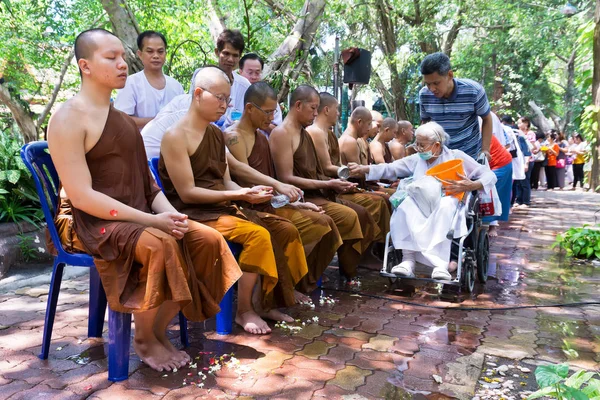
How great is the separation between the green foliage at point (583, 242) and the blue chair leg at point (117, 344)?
212 inches

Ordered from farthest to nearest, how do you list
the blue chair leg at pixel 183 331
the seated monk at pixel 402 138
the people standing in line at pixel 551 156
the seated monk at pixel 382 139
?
1. the people standing in line at pixel 551 156
2. the seated monk at pixel 402 138
3. the seated monk at pixel 382 139
4. the blue chair leg at pixel 183 331

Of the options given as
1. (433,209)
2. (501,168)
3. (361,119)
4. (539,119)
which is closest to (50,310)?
(433,209)

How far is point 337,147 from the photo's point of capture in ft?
18.3

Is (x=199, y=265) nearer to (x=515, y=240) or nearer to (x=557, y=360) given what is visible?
(x=557, y=360)

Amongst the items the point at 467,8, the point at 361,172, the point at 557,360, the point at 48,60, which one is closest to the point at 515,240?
the point at 361,172

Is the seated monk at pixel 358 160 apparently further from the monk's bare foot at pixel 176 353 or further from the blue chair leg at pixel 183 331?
the monk's bare foot at pixel 176 353

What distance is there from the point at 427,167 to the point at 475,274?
1.05 m

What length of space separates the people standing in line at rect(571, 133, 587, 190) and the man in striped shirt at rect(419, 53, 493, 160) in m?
12.1

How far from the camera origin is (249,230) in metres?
3.50

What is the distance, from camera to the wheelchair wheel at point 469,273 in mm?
4750

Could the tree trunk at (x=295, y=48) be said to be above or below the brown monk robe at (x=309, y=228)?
above

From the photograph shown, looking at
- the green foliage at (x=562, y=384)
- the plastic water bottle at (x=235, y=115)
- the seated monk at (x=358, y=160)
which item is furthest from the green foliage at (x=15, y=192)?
the green foliage at (x=562, y=384)

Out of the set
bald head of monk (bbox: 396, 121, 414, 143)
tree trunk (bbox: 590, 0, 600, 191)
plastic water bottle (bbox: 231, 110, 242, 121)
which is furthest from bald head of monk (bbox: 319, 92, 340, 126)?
tree trunk (bbox: 590, 0, 600, 191)

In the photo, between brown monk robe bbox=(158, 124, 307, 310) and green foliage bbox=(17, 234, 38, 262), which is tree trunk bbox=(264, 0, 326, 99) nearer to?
green foliage bbox=(17, 234, 38, 262)
